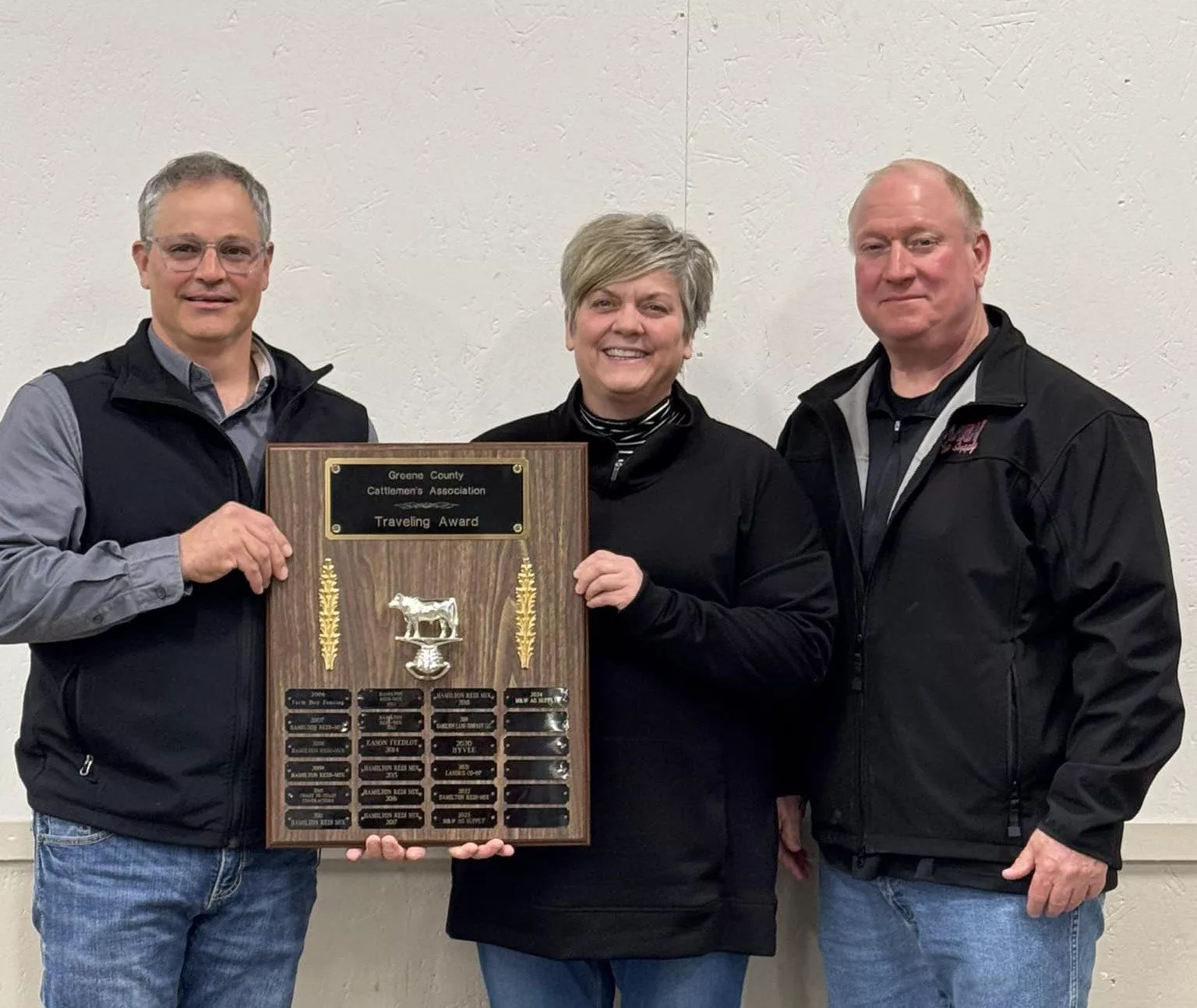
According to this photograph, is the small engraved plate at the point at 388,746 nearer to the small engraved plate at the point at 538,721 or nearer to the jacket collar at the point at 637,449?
the small engraved plate at the point at 538,721

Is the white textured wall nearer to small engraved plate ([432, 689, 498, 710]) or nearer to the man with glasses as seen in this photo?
the man with glasses

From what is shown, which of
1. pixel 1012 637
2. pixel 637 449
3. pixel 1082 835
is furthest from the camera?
pixel 637 449

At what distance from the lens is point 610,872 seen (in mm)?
1830

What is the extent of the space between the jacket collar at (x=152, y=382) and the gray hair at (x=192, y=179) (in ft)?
0.53

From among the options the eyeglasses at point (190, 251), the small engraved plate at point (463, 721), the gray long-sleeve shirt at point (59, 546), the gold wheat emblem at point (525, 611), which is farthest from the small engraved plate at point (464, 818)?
the eyeglasses at point (190, 251)

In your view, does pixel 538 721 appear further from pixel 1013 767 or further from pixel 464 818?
pixel 1013 767

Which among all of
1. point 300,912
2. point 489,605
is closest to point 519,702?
point 489,605

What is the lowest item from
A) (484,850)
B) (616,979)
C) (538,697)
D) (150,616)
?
(616,979)

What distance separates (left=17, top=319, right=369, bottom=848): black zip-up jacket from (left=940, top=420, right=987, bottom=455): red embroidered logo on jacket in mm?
1022

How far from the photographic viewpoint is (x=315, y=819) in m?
1.75

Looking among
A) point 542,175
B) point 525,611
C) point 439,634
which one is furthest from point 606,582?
point 542,175

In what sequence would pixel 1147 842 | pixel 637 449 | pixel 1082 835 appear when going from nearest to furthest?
pixel 1082 835 < pixel 637 449 < pixel 1147 842

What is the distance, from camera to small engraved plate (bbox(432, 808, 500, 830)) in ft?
5.82

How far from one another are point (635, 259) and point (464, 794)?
82 cm
